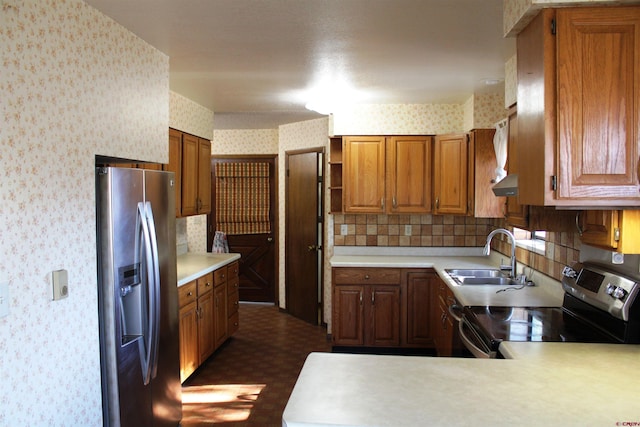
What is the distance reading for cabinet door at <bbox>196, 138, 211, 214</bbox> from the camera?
4.62 metres

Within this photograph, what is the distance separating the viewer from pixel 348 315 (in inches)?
182

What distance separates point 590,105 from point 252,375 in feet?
10.7

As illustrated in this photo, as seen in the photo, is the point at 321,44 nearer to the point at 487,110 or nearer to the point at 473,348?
the point at 473,348

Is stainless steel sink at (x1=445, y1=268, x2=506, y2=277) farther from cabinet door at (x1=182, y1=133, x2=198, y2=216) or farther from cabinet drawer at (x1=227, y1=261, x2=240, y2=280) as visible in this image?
cabinet door at (x1=182, y1=133, x2=198, y2=216)

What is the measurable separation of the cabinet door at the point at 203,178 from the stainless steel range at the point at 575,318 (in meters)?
2.70

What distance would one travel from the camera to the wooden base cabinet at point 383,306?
455 cm

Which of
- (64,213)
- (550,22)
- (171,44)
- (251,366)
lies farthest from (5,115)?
(251,366)

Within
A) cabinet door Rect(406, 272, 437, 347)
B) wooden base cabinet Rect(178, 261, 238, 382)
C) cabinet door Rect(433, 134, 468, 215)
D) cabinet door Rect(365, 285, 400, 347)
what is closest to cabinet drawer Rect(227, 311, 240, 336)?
wooden base cabinet Rect(178, 261, 238, 382)

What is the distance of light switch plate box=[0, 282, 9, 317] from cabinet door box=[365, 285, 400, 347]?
10.5 ft

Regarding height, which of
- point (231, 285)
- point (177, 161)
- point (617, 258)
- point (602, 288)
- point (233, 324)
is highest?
point (177, 161)

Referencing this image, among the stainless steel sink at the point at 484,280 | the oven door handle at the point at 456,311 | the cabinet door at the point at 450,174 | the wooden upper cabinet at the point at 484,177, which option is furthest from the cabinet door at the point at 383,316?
the oven door handle at the point at 456,311

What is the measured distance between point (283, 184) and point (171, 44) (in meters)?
3.47

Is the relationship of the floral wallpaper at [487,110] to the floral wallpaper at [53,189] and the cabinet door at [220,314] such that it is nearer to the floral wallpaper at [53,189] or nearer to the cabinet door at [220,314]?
the cabinet door at [220,314]

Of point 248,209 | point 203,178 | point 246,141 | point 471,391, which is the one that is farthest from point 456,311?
point 246,141
